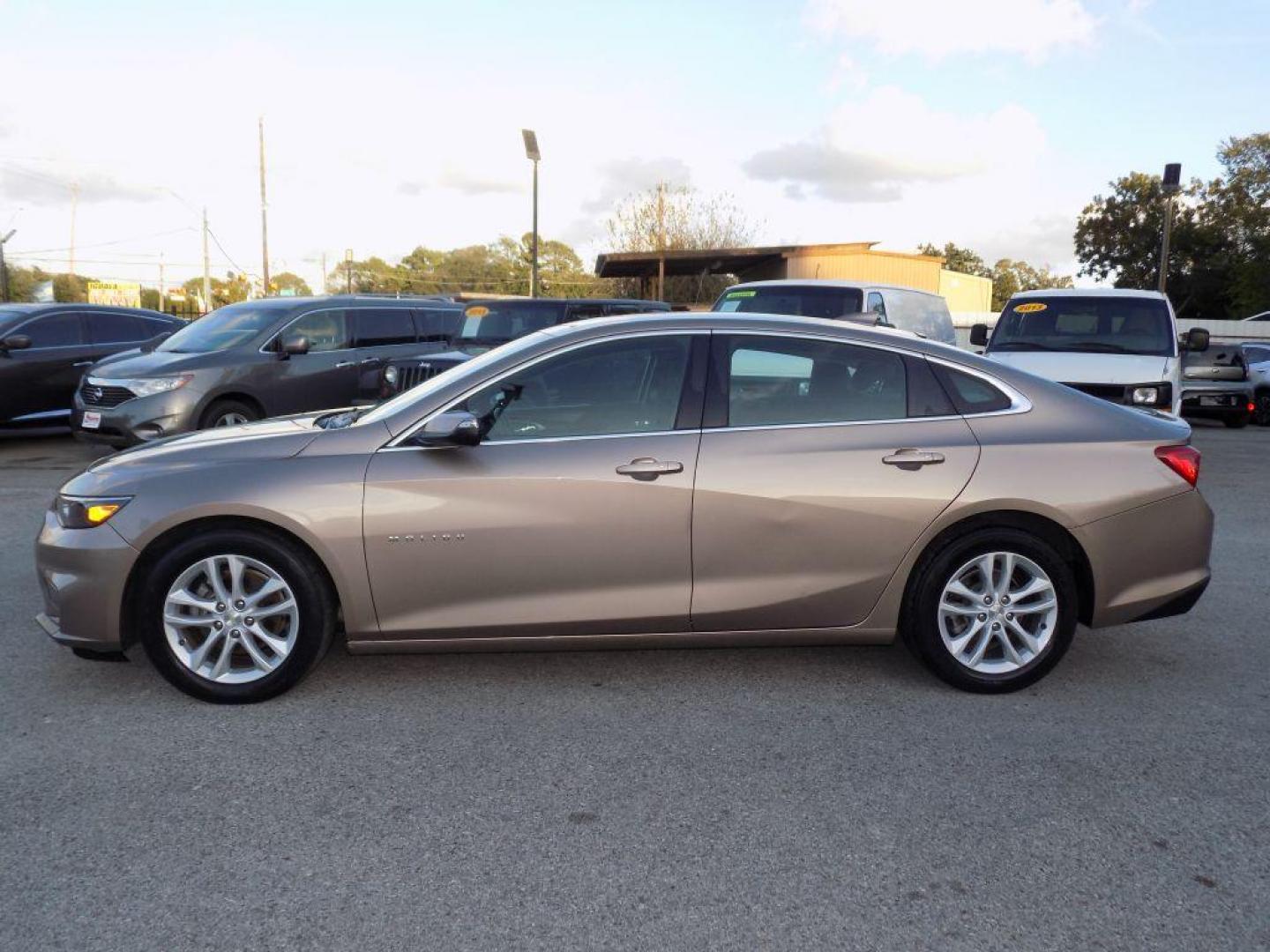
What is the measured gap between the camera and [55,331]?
12258mm

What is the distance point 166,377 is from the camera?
10211 millimetres

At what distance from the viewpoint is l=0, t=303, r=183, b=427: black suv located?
1166cm

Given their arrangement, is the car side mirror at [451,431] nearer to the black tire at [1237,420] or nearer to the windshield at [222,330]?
the windshield at [222,330]

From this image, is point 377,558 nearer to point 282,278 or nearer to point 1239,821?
point 1239,821

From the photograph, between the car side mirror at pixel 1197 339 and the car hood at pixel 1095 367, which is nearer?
the car hood at pixel 1095 367

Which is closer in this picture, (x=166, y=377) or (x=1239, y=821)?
(x=1239, y=821)

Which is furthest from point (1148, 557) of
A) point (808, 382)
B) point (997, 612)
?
point (808, 382)

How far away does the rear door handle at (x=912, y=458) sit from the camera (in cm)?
432

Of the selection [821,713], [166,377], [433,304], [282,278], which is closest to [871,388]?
[821,713]

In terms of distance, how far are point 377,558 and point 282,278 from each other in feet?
329

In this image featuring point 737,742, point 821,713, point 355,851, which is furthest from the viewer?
point 821,713

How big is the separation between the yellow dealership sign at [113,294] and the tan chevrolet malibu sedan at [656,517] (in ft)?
289

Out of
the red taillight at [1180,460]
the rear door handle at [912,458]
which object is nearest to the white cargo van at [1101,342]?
the red taillight at [1180,460]

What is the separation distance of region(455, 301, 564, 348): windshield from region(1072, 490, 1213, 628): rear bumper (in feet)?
30.4
